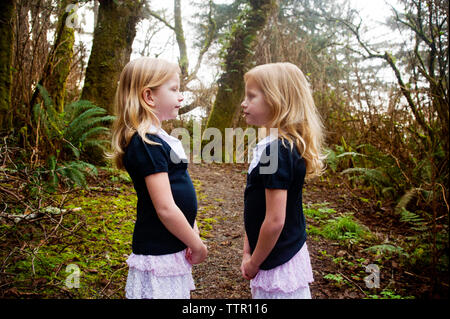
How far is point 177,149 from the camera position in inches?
56.9

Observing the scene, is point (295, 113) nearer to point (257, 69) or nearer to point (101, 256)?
point (257, 69)

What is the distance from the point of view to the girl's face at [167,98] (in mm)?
1492

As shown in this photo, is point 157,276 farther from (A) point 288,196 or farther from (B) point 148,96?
(B) point 148,96

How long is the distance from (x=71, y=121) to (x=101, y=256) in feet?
8.15

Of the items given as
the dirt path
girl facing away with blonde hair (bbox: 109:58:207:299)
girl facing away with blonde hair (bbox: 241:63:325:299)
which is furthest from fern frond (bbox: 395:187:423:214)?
girl facing away with blonde hair (bbox: 109:58:207:299)

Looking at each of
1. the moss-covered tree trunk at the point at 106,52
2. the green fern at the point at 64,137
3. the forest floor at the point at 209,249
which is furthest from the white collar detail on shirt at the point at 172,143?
the moss-covered tree trunk at the point at 106,52

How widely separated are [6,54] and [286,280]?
149 inches

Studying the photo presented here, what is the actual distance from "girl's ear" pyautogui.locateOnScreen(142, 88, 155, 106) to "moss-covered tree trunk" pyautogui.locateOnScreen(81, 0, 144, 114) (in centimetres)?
383

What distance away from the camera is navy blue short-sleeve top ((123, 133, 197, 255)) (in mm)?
1308

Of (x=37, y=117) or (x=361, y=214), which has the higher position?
(x=37, y=117)

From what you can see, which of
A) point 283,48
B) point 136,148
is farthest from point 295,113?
point 283,48

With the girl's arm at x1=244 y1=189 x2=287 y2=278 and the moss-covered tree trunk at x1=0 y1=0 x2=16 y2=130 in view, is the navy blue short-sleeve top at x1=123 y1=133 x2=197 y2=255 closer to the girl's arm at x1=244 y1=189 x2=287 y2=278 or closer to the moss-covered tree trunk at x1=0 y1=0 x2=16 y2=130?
the girl's arm at x1=244 y1=189 x2=287 y2=278

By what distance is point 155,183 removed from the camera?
1.28m

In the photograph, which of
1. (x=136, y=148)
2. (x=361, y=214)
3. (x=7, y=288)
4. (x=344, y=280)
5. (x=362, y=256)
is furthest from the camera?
(x=361, y=214)
